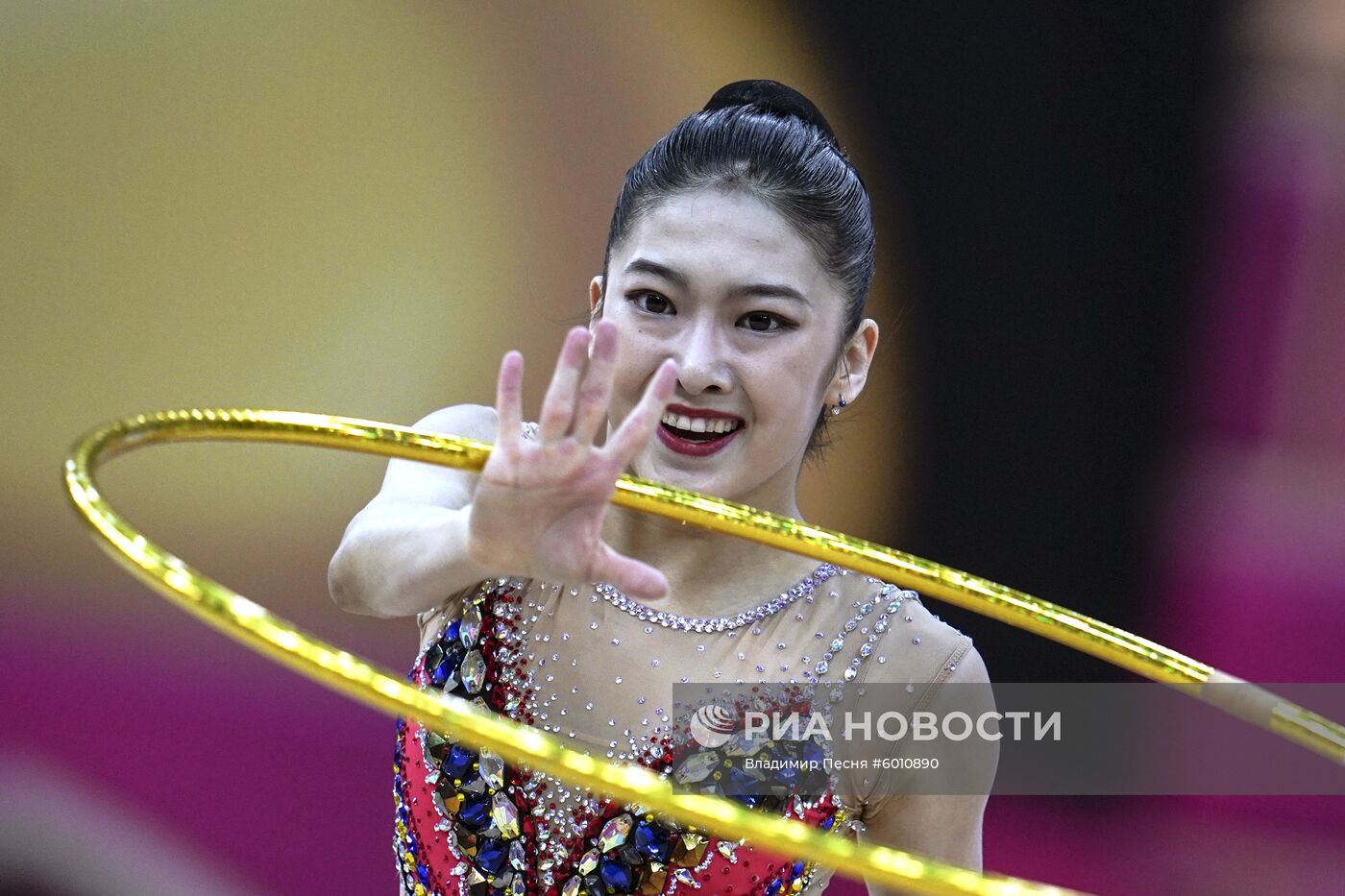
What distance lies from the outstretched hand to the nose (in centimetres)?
33

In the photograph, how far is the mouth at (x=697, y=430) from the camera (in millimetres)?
1510

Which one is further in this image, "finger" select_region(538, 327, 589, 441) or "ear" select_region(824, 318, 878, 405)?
"ear" select_region(824, 318, 878, 405)

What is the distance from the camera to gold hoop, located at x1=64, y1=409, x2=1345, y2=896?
0.96 meters

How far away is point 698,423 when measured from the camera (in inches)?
59.4

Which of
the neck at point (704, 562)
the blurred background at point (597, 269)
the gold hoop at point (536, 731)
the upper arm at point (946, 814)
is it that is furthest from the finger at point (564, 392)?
the blurred background at point (597, 269)

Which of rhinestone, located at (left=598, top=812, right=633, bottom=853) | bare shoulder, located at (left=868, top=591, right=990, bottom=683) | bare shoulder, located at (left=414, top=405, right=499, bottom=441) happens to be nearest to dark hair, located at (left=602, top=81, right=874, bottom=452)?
bare shoulder, located at (left=414, top=405, right=499, bottom=441)

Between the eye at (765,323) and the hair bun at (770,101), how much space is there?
26 cm

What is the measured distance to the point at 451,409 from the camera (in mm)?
1657

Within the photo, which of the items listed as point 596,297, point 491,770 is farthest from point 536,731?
point 596,297

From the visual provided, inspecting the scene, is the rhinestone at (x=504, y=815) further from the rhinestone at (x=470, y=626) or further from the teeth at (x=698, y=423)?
the teeth at (x=698, y=423)

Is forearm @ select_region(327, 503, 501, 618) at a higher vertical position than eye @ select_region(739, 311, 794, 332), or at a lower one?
lower

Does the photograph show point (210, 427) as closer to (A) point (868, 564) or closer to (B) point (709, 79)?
(A) point (868, 564)

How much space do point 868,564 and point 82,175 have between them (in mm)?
1762

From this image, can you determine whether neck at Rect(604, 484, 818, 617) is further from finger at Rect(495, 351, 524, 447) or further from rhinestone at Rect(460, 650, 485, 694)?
finger at Rect(495, 351, 524, 447)
